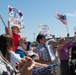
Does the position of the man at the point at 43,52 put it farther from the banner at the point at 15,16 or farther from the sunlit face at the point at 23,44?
the sunlit face at the point at 23,44

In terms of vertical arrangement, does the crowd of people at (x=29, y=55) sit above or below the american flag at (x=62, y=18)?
below

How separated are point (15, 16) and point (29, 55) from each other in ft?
14.4

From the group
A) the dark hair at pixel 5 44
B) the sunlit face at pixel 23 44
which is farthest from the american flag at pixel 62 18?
the dark hair at pixel 5 44

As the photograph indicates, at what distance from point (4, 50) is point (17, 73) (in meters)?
1.07

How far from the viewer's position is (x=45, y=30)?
402 inches

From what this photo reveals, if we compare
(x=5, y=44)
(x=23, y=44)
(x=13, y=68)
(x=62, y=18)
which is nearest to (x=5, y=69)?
(x=13, y=68)

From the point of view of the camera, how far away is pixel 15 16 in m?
7.67

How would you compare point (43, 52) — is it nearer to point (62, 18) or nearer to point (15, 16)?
point (15, 16)

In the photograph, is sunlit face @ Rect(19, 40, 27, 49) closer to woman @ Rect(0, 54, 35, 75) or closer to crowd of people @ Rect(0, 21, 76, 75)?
crowd of people @ Rect(0, 21, 76, 75)

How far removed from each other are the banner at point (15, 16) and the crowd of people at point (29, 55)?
0.77 m

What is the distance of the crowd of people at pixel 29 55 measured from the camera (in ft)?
8.98

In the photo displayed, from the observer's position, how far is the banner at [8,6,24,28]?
733 cm

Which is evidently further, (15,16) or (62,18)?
(62,18)

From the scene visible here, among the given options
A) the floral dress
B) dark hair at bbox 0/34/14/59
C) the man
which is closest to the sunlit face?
the man
